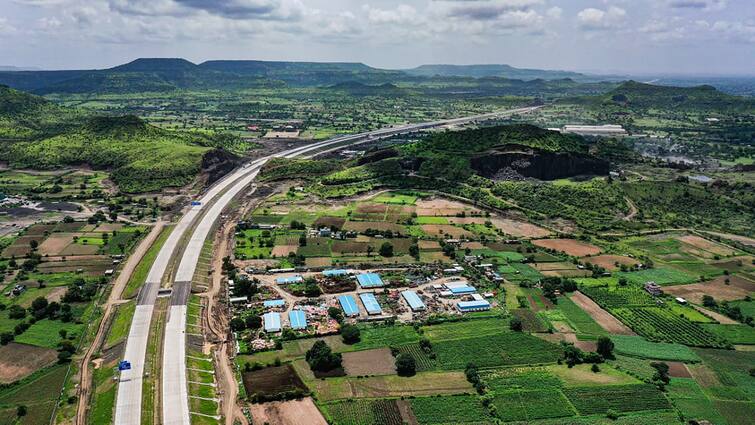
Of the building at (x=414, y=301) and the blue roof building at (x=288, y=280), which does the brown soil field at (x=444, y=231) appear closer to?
the building at (x=414, y=301)

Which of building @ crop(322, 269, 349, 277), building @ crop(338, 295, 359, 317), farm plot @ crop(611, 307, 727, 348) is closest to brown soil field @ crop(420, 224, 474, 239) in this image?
building @ crop(322, 269, 349, 277)

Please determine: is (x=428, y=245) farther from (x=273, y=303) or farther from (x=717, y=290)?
(x=717, y=290)

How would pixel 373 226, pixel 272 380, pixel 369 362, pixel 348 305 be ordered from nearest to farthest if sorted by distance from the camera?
pixel 272 380 < pixel 369 362 < pixel 348 305 < pixel 373 226

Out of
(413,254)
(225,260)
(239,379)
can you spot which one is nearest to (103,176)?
(225,260)

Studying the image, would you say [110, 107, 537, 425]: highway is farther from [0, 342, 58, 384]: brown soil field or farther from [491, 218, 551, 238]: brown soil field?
[491, 218, 551, 238]: brown soil field

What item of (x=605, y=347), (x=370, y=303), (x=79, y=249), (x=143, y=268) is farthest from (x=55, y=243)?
(x=605, y=347)

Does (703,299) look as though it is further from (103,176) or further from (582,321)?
(103,176)
